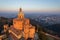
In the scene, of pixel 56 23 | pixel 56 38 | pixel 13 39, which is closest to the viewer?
pixel 13 39

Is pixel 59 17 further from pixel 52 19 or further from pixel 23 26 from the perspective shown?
pixel 23 26

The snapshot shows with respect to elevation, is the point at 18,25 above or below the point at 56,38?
above

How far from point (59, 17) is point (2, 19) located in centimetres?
529

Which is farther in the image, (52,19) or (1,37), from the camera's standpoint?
(52,19)

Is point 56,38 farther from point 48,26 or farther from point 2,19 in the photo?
point 2,19

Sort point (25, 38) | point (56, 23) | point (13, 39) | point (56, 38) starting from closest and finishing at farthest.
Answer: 1. point (13, 39)
2. point (25, 38)
3. point (56, 38)
4. point (56, 23)

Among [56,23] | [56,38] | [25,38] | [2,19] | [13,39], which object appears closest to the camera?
[13,39]

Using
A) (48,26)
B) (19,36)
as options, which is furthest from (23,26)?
(48,26)

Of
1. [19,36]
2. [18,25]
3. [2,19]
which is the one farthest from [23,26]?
[2,19]

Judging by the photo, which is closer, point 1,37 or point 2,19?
point 1,37

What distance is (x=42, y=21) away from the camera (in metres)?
11.6

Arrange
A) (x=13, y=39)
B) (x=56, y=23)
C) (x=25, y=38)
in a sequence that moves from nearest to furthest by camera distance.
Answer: (x=13, y=39), (x=25, y=38), (x=56, y=23)

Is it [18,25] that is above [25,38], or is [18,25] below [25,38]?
above

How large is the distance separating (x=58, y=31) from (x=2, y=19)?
5222 mm
